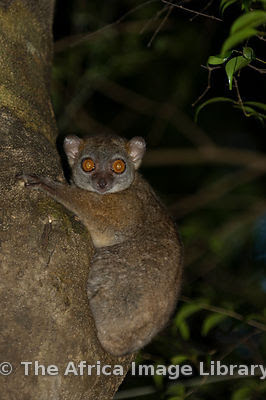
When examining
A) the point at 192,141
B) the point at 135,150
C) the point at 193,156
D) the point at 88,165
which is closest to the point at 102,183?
the point at 88,165

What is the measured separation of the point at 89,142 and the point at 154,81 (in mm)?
6253

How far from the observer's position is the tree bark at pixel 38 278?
2.65 metres

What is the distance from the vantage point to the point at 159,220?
418 cm

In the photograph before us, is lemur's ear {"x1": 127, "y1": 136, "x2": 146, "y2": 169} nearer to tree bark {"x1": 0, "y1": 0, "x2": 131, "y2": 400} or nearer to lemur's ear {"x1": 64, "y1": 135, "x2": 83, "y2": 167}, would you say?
lemur's ear {"x1": 64, "y1": 135, "x2": 83, "y2": 167}

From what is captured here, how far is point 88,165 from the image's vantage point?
4387 millimetres

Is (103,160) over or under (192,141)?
over

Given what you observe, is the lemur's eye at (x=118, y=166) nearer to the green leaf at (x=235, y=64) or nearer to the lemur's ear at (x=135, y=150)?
the lemur's ear at (x=135, y=150)

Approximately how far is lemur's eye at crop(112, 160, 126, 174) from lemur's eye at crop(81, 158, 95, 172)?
17cm

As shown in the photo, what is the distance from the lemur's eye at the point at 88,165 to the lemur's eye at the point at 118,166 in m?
0.17

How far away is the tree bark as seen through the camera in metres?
2.65

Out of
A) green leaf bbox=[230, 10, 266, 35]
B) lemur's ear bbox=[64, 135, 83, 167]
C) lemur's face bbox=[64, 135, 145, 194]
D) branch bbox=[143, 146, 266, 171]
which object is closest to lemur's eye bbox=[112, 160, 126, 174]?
lemur's face bbox=[64, 135, 145, 194]

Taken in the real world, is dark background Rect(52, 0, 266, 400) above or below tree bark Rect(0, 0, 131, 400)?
below

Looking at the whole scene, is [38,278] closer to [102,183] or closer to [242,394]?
[102,183]

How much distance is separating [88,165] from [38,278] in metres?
1.71
